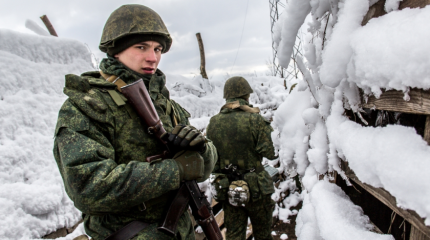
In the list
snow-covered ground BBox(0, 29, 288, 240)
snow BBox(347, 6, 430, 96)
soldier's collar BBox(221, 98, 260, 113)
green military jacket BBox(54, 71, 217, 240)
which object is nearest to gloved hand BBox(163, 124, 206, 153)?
green military jacket BBox(54, 71, 217, 240)

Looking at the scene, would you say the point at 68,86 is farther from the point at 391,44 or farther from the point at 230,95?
the point at 230,95

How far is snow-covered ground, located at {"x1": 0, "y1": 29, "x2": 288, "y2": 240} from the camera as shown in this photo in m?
2.14

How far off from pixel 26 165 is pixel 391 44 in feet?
10.4

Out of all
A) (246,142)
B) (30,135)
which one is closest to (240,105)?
(246,142)

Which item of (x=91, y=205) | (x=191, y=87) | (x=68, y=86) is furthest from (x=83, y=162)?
(x=191, y=87)

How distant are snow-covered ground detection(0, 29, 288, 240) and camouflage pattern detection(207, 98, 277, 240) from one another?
1.84 meters

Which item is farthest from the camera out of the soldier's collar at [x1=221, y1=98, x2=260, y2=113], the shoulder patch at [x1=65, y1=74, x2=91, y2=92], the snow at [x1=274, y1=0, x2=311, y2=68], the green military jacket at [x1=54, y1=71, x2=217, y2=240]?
the soldier's collar at [x1=221, y1=98, x2=260, y2=113]

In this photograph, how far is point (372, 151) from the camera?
2.55ft

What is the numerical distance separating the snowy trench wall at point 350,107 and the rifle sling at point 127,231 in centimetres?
102

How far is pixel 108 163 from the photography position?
1.31 m

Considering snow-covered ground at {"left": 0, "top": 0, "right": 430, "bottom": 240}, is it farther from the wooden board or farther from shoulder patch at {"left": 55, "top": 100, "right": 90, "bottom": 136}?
shoulder patch at {"left": 55, "top": 100, "right": 90, "bottom": 136}

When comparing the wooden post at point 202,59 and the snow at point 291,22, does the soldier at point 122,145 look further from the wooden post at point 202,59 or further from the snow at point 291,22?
the wooden post at point 202,59

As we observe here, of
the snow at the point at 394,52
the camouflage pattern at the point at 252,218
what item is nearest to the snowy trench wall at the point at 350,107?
the snow at the point at 394,52

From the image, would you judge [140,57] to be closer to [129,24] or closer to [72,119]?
[129,24]
